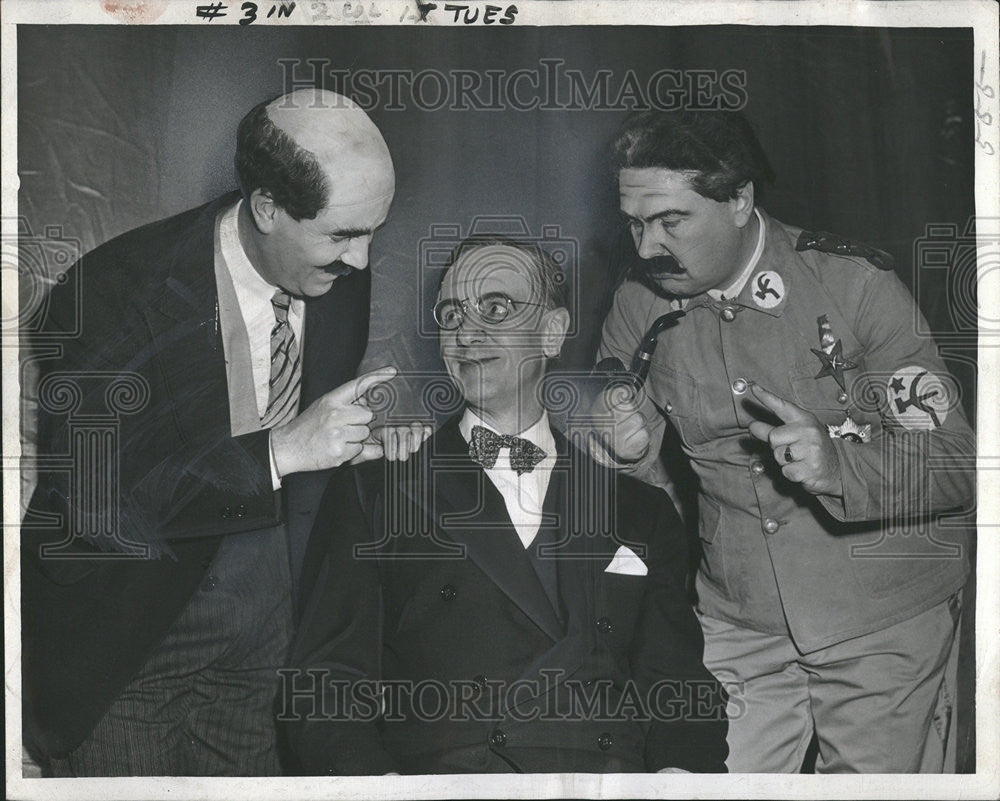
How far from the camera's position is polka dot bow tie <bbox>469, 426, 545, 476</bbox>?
2.71 metres

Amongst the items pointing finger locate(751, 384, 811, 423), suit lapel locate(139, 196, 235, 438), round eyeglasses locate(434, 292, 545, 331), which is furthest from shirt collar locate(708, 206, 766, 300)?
suit lapel locate(139, 196, 235, 438)

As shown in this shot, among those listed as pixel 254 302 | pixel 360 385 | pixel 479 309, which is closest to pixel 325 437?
pixel 360 385

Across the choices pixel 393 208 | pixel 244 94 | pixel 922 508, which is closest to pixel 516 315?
pixel 393 208

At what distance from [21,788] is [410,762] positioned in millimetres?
990

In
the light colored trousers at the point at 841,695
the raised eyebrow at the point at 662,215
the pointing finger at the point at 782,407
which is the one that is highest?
the raised eyebrow at the point at 662,215

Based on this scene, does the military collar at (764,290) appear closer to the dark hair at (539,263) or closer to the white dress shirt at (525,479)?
the dark hair at (539,263)

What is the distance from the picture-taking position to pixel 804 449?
2.66m

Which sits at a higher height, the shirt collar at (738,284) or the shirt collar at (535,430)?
the shirt collar at (738,284)

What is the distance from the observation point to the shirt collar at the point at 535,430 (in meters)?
2.72

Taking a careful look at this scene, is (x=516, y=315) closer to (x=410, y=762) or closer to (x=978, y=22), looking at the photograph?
(x=410, y=762)

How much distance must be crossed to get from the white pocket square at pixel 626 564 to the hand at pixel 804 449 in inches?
16.6

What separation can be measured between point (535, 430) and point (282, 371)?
2.13ft

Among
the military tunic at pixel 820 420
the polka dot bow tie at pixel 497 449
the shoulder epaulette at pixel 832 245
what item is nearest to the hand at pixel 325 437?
the polka dot bow tie at pixel 497 449

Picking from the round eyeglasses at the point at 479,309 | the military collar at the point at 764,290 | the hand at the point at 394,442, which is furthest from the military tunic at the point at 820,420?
the hand at the point at 394,442
